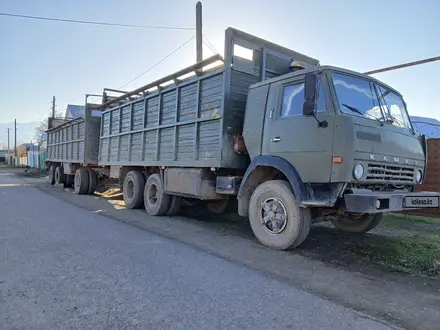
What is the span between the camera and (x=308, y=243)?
5.93 m

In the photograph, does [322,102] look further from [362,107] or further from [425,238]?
[425,238]

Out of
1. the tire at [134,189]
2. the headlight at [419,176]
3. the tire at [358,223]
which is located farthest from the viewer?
the tire at [134,189]

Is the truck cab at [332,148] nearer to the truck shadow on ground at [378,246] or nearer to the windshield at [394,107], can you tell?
the windshield at [394,107]

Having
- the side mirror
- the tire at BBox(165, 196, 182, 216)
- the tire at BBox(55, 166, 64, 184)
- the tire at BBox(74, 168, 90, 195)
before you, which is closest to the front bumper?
the side mirror

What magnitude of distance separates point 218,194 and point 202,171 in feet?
1.84

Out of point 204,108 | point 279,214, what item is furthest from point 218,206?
point 279,214

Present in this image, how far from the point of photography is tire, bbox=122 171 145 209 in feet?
31.3

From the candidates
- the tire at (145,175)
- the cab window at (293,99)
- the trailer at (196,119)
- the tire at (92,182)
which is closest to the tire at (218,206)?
the trailer at (196,119)

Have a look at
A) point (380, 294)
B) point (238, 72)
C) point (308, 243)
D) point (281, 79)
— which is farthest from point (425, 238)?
point (238, 72)

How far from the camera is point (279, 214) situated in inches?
211

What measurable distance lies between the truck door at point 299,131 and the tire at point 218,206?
3.13m

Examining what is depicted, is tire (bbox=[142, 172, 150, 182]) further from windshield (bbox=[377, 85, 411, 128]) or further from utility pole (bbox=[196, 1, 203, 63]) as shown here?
windshield (bbox=[377, 85, 411, 128])

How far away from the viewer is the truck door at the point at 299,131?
481 centimetres

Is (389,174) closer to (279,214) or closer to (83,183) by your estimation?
(279,214)
